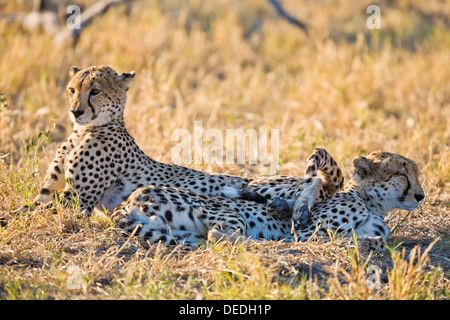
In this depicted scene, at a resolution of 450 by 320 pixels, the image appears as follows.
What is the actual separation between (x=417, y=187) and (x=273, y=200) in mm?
958

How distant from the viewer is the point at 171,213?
149 inches

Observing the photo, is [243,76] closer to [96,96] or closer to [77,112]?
[96,96]

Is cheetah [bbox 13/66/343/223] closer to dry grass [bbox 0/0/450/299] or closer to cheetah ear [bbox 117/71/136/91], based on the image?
cheetah ear [bbox 117/71/136/91]

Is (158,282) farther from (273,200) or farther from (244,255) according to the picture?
(273,200)

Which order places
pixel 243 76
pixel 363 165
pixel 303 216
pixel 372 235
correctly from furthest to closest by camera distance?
pixel 243 76 < pixel 363 165 < pixel 303 216 < pixel 372 235

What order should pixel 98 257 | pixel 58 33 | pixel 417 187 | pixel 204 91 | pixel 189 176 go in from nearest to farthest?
pixel 98 257 → pixel 417 187 → pixel 189 176 → pixel 204 91 → pixel 58 33

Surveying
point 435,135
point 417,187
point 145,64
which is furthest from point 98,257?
point 145,64

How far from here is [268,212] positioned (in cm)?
418

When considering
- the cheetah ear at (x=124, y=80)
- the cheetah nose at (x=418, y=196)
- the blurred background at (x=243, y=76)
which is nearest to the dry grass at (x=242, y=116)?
the blurred background at (x=243, y=76)

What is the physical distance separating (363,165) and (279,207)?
67 cm

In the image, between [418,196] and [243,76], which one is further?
[243,76]

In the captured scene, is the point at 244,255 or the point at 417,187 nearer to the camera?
the point at 244,255

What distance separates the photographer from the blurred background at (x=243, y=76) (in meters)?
6.21

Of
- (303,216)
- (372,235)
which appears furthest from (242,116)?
(372,235)
